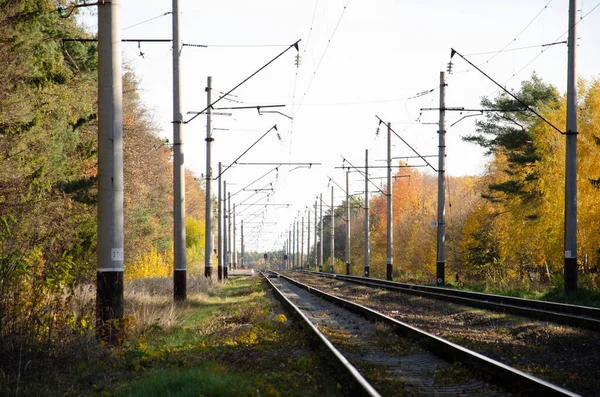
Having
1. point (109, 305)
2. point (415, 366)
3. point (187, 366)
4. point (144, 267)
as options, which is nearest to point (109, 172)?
point (109, 305)

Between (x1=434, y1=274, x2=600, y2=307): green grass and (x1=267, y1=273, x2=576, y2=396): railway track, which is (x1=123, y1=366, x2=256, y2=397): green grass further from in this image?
(x1=434, y1=274, x2=600, y2=307): green grass

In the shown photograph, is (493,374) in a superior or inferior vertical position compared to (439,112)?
inferior

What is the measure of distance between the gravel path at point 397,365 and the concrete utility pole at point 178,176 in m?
6.90

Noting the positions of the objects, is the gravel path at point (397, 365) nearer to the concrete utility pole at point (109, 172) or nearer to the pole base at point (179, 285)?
the concrete utility pole at point (109, 172)

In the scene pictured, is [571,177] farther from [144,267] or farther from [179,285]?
[144,267]

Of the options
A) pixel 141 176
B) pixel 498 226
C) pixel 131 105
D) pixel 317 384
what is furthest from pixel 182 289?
pixel 498 226

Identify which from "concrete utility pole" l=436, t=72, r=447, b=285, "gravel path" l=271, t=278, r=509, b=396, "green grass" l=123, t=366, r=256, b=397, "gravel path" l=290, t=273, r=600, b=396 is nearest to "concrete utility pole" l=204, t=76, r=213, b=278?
"concrete utility pole" l=436, t=72, r=447, b=285

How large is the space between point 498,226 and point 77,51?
33.4 metres

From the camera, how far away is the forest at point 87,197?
11383 mm

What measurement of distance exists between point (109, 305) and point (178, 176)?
979 centimetres

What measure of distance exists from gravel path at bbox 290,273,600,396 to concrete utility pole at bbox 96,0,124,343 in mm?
6187

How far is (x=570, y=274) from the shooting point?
23.6 meters

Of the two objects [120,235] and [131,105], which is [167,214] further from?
[120,235]

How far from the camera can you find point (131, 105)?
48.4 m
